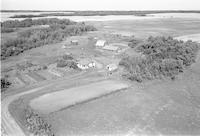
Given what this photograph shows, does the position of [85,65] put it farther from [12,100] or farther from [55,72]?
→ [12,100]

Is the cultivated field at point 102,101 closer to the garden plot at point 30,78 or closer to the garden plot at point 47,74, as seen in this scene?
the garden plot at point 30,78

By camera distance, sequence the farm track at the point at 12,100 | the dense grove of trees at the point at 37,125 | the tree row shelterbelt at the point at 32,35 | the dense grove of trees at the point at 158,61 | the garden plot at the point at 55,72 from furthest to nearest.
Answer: the tree row shelterbelt at the point at 32,35 < the dense grove of trees at the point at 158,61 < the garden plot at the point at 55,72 < the farm track at the point at 12,100 < the dense grove of trees at the point at 37,125

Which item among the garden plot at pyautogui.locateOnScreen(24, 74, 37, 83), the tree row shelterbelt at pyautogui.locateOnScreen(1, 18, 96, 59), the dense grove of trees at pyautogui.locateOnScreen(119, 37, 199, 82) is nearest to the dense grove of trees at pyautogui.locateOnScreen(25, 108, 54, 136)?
the garden plot at pyautogui.locateOnScreen(24, 74, 37, 83)

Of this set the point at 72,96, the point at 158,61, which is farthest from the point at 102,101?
the point at 158,61

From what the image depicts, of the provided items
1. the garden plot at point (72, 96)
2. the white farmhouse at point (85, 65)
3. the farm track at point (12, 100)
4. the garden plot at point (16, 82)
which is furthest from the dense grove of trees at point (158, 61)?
the garden plot at point (16, 82)

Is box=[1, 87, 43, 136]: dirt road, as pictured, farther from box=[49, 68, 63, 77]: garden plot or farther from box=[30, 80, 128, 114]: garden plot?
box=[49, 68, 63, 77]: garden plot
